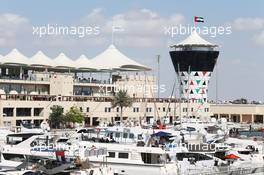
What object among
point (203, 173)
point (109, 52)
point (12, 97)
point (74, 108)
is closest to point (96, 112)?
point (74, 108)

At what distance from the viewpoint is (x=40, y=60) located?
80.4 metres

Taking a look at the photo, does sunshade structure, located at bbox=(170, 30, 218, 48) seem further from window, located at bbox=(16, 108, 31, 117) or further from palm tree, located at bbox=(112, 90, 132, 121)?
window, located at bbox=(16, 108, 31, 117)

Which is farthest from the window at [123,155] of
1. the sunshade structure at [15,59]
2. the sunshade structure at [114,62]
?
the sunshade structure at [114,62]

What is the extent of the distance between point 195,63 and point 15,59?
35960mm

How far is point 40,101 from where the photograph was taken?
6644 centimetres

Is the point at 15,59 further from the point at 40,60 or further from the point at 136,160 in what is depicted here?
the point at 136,160

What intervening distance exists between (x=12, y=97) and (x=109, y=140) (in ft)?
93.4

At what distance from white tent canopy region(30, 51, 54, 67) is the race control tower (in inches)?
1096

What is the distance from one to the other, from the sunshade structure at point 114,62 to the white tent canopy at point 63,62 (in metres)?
3.68

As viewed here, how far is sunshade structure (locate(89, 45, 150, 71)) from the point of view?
3391 inches

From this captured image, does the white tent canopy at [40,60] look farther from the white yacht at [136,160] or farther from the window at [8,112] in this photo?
the white yacht at [136,160]

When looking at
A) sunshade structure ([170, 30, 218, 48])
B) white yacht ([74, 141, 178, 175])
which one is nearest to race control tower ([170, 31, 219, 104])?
sunshade structure ([170, 30, 218, 48])

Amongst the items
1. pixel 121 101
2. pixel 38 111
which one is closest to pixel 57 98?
pixel 38 111

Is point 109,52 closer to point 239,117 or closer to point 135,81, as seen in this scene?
point 135,81
